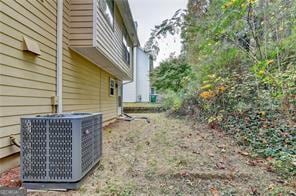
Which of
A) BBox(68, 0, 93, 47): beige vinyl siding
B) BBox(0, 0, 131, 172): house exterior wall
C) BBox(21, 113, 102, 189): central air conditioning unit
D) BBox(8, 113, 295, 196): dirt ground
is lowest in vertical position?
BBox(8, 113, 295, 196): dirt ground

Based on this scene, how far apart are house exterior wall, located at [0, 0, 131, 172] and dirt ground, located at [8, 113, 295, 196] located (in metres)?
1.32

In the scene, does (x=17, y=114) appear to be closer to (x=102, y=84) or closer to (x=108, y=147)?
(x=108, y=147)

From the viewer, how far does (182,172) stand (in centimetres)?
409

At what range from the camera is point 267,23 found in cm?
715

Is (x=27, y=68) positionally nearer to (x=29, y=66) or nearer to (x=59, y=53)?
(x=29, y=66)

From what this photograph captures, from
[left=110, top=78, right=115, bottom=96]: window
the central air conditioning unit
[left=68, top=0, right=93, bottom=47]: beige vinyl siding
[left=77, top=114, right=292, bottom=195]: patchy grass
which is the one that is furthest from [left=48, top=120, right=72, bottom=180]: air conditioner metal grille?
[left=110, top=78, right=115, bottom=96]: window

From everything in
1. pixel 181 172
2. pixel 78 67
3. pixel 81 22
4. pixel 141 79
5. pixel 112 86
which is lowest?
pixel 181 172

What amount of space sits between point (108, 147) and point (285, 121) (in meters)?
3.78

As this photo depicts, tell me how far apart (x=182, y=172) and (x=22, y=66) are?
2.85m

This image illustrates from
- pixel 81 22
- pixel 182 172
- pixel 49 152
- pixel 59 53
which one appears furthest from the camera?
pixel 81 22

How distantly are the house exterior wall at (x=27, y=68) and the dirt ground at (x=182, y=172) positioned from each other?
1.32 m

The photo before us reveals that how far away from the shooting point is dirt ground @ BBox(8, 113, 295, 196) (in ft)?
11.3

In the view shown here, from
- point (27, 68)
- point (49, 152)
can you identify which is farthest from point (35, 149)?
point (27, 68)

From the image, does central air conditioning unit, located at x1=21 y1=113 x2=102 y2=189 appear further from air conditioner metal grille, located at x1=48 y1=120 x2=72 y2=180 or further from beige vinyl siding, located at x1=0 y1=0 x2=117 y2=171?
beige vinyl siding, located at x1=0 y1=0 x2=117 y2=171
